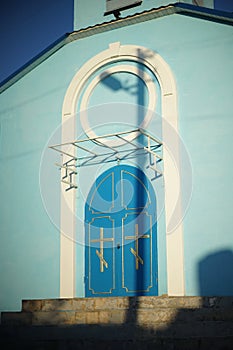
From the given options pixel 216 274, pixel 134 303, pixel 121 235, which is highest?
pixel 121 235

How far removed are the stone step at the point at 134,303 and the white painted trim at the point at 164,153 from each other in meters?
1.05

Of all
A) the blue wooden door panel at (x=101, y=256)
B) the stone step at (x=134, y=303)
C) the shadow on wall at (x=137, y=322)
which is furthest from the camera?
the blue wooden door panel at (x=101, y=256)

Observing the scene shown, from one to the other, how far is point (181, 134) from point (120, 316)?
149 inches

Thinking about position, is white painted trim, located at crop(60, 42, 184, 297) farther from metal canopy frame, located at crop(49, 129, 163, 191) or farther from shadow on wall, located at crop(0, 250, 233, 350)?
shadow on wall, located at crop(0, 250, 233, 350)

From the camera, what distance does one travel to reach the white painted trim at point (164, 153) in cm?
1008

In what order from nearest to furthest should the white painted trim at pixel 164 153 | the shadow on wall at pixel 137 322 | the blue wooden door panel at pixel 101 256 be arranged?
1. the shadow on wall at pixel 137 322
2. the white painted trim at pixel 164 153
3. the blue wooden door panel at pixel 101 256

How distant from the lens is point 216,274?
9.67 m

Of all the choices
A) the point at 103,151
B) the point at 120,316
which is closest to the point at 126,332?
the point at 120,316

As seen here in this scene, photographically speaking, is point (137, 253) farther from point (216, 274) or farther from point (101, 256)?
point (216, 274)

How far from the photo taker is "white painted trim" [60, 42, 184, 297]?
33.1ft

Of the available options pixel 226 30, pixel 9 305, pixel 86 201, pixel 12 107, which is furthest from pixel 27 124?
pixel 226 30

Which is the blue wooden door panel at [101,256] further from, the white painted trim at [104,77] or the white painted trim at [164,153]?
the white painted trim at [104,77]

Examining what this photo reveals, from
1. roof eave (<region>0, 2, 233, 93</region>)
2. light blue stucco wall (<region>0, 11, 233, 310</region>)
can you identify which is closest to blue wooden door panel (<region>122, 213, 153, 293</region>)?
light blue stucco wall (<region>0, 11, 233, 310</region>)

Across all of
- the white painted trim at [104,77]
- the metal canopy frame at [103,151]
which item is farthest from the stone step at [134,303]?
the white painted trim at [104,77]
